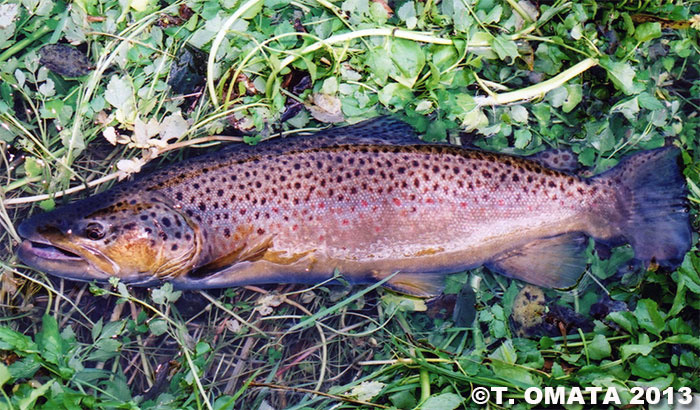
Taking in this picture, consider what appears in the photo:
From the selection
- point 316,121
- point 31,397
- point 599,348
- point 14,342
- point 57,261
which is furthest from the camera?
point 316,121

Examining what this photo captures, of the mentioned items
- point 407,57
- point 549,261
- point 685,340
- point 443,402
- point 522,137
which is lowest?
point 443,402

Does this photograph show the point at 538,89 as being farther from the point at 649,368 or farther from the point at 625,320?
the point at 649,368

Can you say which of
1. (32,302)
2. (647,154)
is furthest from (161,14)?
(647,154)

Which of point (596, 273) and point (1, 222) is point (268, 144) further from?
point (596, 273)

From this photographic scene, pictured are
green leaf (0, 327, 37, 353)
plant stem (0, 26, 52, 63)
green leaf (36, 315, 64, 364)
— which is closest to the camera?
green leaf (0, 327, 37, 353)

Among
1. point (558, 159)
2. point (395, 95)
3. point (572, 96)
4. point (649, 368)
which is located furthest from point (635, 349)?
point (395, 95)

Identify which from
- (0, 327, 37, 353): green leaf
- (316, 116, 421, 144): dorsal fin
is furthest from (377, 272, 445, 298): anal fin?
(0, 327, 37, 353): green leaf

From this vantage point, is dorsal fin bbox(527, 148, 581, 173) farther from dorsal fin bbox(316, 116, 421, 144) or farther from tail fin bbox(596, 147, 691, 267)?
dorsal fin bbox(316, 116, 421, 144)
